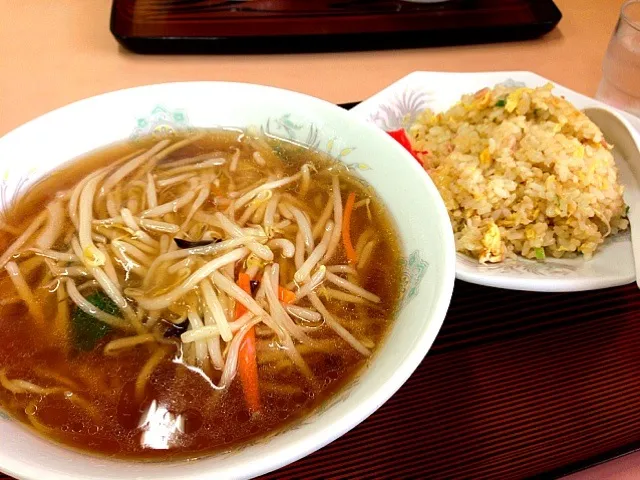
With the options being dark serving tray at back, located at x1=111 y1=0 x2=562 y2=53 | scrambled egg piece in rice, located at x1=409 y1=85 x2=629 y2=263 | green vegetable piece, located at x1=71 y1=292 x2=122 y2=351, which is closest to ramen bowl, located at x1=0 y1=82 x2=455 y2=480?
green vegetable piece, located at x1=71 y1=292 x2=122 y2=351

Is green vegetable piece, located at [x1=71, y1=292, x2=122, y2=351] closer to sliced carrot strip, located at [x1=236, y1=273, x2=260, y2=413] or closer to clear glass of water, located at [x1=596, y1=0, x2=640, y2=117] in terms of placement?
sliced carrot strip, located at [x1=236, y1=273, x2=260, y2=413]

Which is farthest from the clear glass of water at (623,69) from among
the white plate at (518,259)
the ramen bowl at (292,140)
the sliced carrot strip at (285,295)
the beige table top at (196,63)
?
the sliced carrot strip at (285,295)

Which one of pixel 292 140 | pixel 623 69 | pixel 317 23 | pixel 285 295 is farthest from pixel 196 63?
pixel 623 69

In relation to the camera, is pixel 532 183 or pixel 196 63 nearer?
pixel 532 183

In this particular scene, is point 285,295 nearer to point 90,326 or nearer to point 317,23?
point 90,326

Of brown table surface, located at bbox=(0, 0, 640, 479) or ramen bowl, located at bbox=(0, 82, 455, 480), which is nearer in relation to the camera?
ramen bowl, located at bbox=(0, 82, 455, 480)

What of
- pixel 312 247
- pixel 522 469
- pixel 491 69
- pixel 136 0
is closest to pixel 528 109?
pixel 491 69
